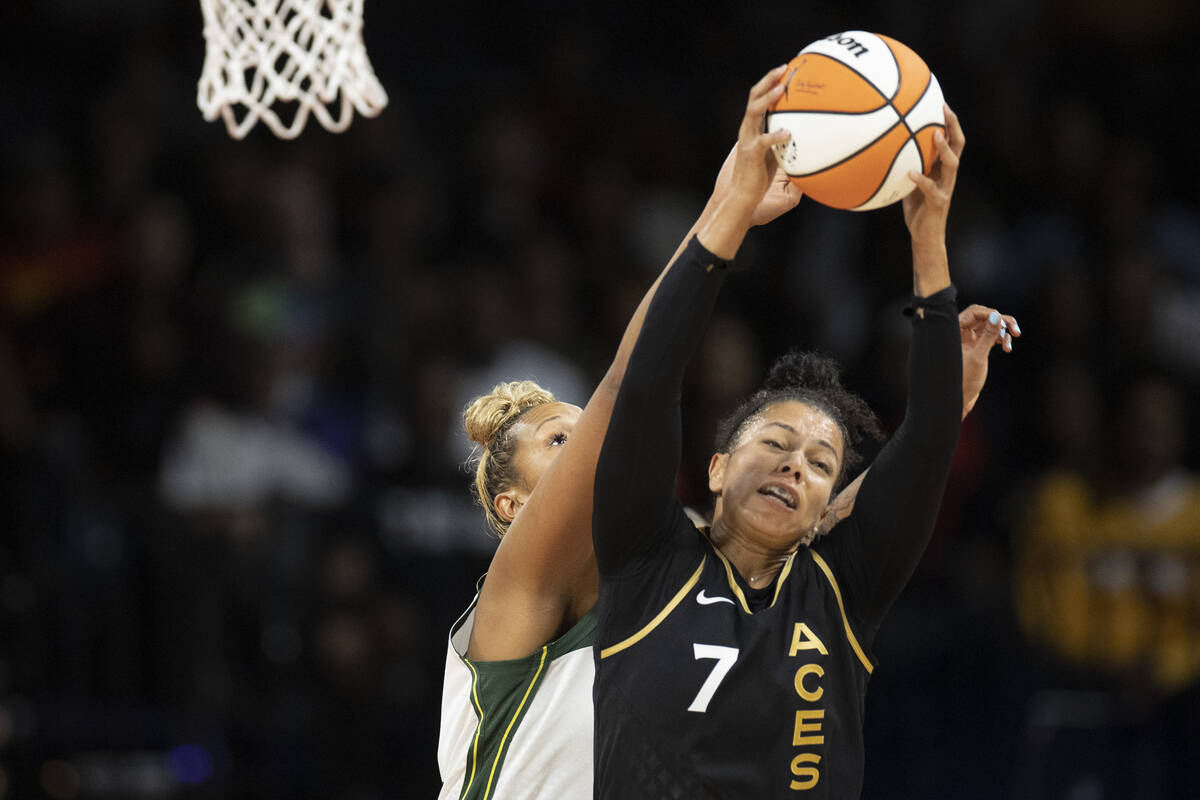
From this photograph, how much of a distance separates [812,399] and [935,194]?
0.64 metres

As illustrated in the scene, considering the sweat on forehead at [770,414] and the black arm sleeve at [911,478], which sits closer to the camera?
the black arm sleeve at [911,478]

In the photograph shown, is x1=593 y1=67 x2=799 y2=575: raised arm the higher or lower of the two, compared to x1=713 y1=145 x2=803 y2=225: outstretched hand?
lower

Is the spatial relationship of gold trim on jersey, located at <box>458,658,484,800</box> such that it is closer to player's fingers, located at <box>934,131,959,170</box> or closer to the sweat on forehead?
the sweat on forehead

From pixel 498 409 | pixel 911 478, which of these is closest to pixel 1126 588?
pixel 498 409

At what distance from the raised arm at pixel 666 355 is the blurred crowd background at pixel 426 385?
127 inches

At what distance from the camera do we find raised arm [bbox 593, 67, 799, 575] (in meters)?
2.85

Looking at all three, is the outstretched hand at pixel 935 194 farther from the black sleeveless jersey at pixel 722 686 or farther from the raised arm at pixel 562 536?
the black sleeveless jersey at pixel 722 686

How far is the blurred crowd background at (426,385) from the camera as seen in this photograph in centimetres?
605

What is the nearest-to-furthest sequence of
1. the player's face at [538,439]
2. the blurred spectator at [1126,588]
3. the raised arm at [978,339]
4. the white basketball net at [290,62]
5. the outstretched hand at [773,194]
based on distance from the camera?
the outstretched hand at [773,194], the raised arm at [978,339], the player's face at [538,439], the white basketball net at [290,62], the blurred spectator at [1126,588]

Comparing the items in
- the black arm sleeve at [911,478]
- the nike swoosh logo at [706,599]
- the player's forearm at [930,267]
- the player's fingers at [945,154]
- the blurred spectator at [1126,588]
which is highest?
the player's fingers at [945,154]

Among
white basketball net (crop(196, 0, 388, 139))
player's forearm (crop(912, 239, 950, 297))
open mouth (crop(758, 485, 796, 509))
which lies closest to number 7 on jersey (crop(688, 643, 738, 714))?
open mouth (crop(758, 485, 796, 509))

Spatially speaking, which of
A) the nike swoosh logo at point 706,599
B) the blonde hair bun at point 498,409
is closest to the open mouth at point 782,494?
the nike swoosh logo at point 706,599

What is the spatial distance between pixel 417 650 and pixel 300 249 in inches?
83.2

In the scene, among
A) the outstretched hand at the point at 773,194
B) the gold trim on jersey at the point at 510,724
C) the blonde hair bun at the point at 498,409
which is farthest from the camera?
the blonde hair bun at the point at 498,409
